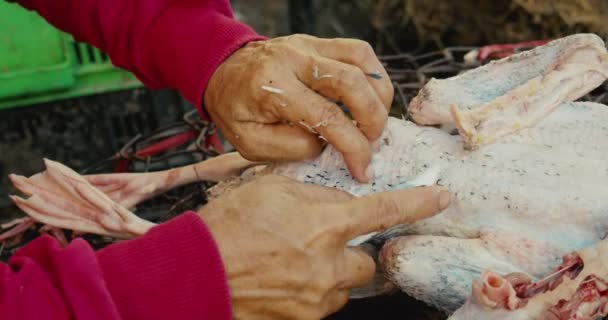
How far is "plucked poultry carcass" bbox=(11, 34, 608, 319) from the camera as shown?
1.31 meters

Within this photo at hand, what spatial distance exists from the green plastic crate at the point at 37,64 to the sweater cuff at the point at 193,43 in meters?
0.96

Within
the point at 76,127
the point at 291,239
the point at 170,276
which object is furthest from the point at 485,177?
the point at 76,127

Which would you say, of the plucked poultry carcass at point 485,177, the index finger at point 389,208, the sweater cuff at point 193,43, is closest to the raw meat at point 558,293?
the plucked poultry carcass at point 485,177

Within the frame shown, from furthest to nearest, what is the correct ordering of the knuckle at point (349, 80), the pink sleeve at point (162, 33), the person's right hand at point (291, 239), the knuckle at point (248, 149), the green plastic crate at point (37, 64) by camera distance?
the green plastic crate at point (37, 64), the pink sleeve at point (162, 33), the knuckle at point (248, 149), the knuckle at point (349, 80), the person's right hand at point (291, 239)

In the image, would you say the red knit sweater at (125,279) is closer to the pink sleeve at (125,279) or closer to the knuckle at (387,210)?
the pink sleeve at (125,279)

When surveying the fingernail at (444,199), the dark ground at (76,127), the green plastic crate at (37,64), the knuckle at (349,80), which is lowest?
the dark ground at (76,127)

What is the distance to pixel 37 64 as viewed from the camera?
2.51 m

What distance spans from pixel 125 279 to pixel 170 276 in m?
0.07

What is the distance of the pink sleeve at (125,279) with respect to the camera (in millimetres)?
1024

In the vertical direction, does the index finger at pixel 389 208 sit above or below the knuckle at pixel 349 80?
below

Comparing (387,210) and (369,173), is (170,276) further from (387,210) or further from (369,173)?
(369,173)

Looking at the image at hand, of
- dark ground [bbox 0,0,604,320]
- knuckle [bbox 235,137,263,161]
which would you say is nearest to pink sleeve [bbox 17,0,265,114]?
knuckle [bbox 235,137,263,161]

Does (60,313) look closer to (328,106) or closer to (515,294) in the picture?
(328,106)

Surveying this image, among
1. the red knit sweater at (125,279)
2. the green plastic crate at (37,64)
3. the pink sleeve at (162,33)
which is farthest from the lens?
the green plastic crate at (37,64)
